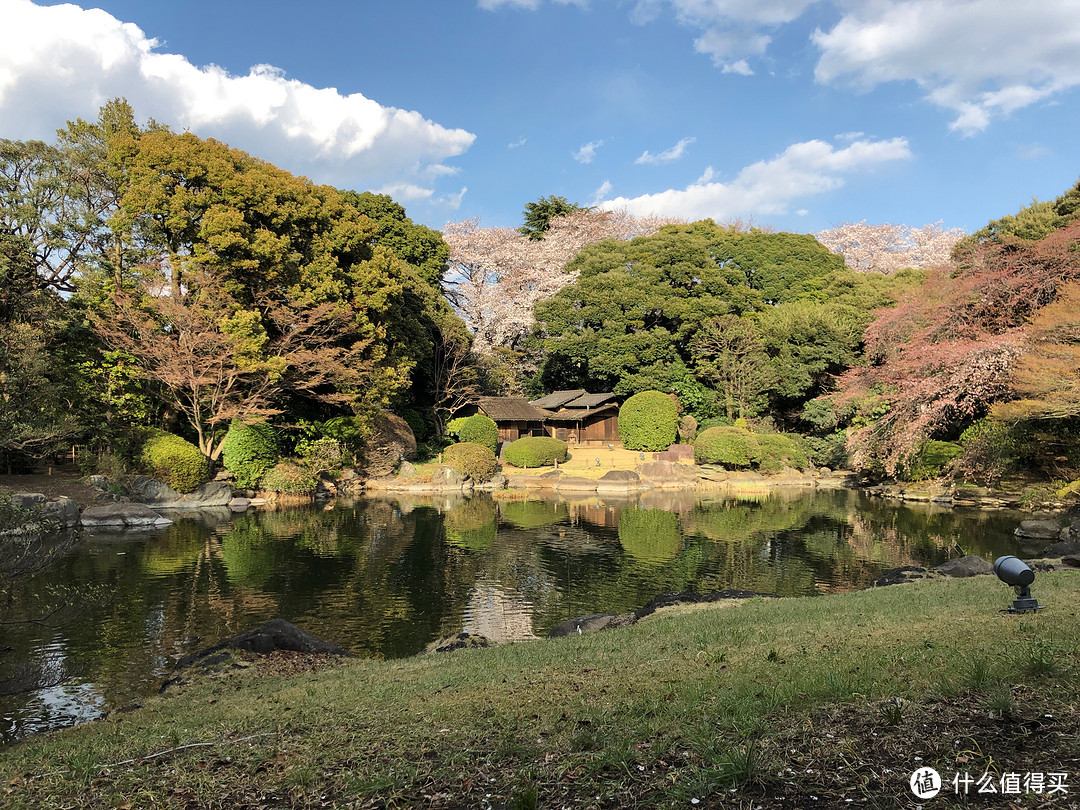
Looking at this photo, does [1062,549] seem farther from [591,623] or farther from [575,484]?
[575,484]

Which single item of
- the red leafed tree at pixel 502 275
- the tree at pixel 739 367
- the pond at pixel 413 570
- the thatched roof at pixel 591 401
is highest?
the red leafed tree at pixel 502 275

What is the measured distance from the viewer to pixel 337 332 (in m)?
27.4

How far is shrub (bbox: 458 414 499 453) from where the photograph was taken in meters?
33.3

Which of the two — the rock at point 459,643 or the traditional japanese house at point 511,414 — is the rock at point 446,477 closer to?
the traditional japanese house at point 511,414

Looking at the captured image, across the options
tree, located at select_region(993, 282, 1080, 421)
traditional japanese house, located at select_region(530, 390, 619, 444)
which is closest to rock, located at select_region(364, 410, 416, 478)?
traditional japanese house, located at select_region(530, 390, 619, 444)

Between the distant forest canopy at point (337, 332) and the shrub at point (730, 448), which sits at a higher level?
the distant forest canopy at point (337, 332)

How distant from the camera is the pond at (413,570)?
9430 millimetres

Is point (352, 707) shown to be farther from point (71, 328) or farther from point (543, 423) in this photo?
point (543, 423)

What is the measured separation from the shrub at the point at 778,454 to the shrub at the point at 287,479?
795 inches

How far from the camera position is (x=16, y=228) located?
22.7 metres

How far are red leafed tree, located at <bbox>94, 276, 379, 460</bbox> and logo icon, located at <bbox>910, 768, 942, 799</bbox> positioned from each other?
77.7ft

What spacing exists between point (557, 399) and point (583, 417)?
1.92 metres

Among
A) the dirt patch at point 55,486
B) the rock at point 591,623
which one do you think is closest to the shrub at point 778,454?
the rock at point 591,623

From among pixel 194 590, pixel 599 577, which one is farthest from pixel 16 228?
pixel 599 577
